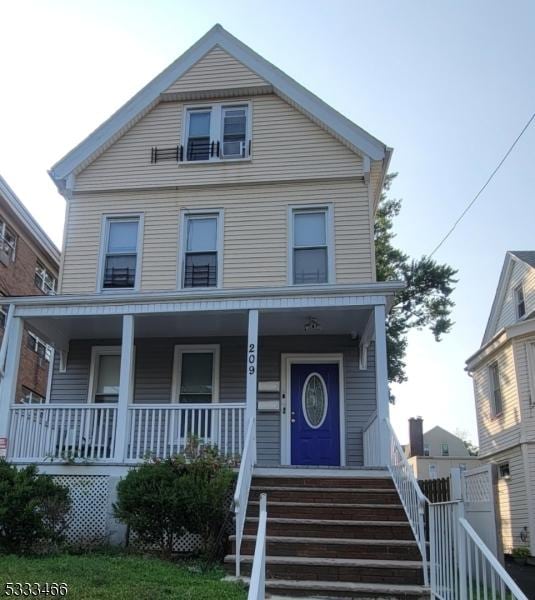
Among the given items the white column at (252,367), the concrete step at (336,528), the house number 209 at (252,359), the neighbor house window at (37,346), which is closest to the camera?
the concrete step at (336,528)

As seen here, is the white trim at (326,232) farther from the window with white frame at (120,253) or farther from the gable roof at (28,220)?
the gable roof at (28,220)

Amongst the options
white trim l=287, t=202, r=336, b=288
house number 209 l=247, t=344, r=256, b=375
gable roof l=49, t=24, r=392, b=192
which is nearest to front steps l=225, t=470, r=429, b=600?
house number 209 l=247, t=344, r=256, b=375

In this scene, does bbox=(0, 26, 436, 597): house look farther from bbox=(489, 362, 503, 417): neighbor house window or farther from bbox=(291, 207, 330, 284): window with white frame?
bbox=(489, 362, 503, 417): neighbor house window

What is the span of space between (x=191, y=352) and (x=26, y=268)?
34.1ft

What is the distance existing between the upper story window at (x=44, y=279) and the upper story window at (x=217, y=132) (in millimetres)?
10619

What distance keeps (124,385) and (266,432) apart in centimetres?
273

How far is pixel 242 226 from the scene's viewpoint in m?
11.6

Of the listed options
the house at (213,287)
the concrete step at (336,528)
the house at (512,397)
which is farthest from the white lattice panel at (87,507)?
the house at (512,397)

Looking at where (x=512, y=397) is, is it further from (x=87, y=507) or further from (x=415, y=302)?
(x=87, y=507)

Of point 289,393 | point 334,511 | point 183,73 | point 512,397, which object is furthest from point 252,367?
point 512,397

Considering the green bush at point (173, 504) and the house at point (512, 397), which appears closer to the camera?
the green bush at point (173, 504)

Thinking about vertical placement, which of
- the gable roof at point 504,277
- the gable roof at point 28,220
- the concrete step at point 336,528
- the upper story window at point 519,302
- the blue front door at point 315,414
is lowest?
the concrete step at point 336,528

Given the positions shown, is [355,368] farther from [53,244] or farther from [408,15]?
[53,244]

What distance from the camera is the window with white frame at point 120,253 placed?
38.0 feet
